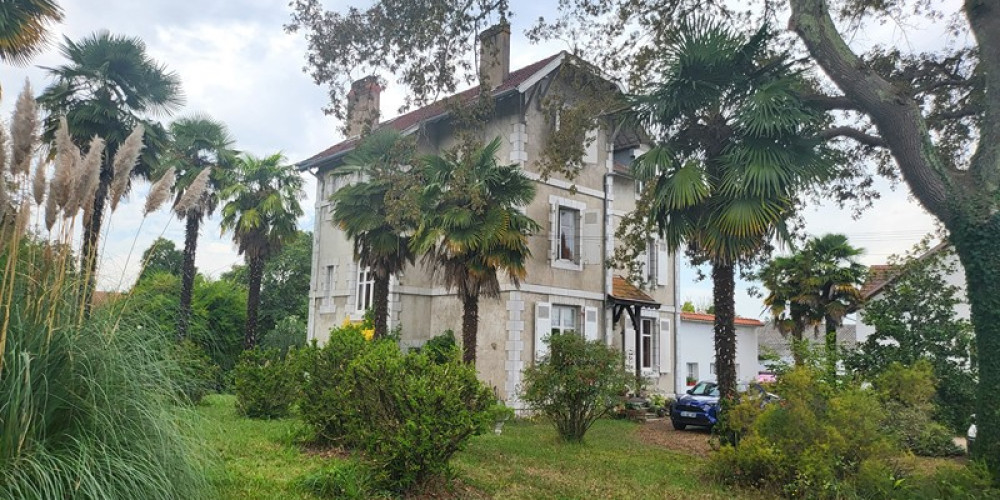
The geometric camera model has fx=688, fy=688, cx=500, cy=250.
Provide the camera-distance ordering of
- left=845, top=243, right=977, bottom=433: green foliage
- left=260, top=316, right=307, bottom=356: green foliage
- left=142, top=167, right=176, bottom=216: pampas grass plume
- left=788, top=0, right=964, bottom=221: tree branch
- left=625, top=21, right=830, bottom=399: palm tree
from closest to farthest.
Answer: left=142, top=167, right=176, bottom=216: pampas grass plume < left=788, top=0, right=964, bottom=221: tree branch < left=625, top=21, right=830, bottom=399: palm tree < left=845, top=243, right=977, bottom=433: green foliage < left=260, top=316, right=307, bottom=356: green foliage

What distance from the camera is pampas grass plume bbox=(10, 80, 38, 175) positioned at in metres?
4.57

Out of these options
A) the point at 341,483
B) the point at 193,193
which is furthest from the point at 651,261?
the point at 193,193

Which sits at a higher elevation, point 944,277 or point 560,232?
point 560,232

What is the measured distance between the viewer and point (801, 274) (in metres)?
22.3

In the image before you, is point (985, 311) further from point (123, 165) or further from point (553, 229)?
point (553, 229)

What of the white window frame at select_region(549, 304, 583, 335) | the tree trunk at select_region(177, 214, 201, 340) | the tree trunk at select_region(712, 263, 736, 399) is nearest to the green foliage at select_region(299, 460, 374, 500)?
the tree trunk at select_region(712, 263, 736, 399)

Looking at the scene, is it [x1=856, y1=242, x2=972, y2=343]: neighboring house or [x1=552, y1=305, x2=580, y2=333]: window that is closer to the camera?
[x1=856, y1=242, x2=972, y2=343]: neighboring house

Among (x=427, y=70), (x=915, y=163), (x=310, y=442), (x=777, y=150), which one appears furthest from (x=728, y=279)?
(x=310, y=442)

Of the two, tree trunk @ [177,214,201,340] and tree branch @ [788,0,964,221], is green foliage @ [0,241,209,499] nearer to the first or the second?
tree branch @ [788,0,964,221]

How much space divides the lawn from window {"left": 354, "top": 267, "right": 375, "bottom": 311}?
326 inches

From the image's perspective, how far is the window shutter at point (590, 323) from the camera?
62.3ft

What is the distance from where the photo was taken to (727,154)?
39.7 feet

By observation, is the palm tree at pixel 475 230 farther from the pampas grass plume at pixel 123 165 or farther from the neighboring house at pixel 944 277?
the pampas grass plume at pixel 123 165

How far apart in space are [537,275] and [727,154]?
7.03 metres
